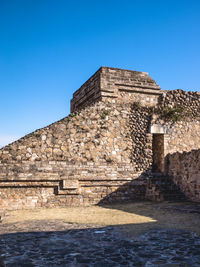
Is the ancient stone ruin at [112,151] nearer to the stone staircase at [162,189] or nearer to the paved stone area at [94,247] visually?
the stone staircase at [162,189]

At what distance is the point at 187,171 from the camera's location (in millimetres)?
11023

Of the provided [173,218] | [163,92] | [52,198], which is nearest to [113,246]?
[173,218]

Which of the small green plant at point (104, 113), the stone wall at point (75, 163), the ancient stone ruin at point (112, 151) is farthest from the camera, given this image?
the small green plant at point (104, 113)

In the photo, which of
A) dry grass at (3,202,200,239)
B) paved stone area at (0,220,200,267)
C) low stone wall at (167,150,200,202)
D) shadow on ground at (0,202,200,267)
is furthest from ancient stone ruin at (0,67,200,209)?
paved stone area at (0,220,200,267)

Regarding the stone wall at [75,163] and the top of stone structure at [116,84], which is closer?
the stone wall at [75,163]

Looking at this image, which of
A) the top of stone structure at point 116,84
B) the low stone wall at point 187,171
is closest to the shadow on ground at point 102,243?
the low stone wall at point 187,171

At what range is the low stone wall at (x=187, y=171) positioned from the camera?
10330 millimetres

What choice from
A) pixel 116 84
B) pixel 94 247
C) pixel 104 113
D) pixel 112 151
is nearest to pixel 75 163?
pixel 112 151

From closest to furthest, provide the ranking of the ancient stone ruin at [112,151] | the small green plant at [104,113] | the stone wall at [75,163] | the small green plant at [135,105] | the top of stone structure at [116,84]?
the stone wall at [75,163], the ancient stone ruin at [112,151], the small green plant at [104,113], the top of stone structure at [116,84], the small green plant at [135,105]

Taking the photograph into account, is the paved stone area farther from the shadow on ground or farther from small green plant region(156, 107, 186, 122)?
small green plant region(156, 107, 186, 122)

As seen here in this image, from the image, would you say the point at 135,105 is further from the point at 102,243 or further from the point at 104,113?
the point at 102,243

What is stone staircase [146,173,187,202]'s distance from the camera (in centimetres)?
1117

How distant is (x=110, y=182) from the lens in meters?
11.6

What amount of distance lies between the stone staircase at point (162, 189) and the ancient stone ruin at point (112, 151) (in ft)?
0.13
